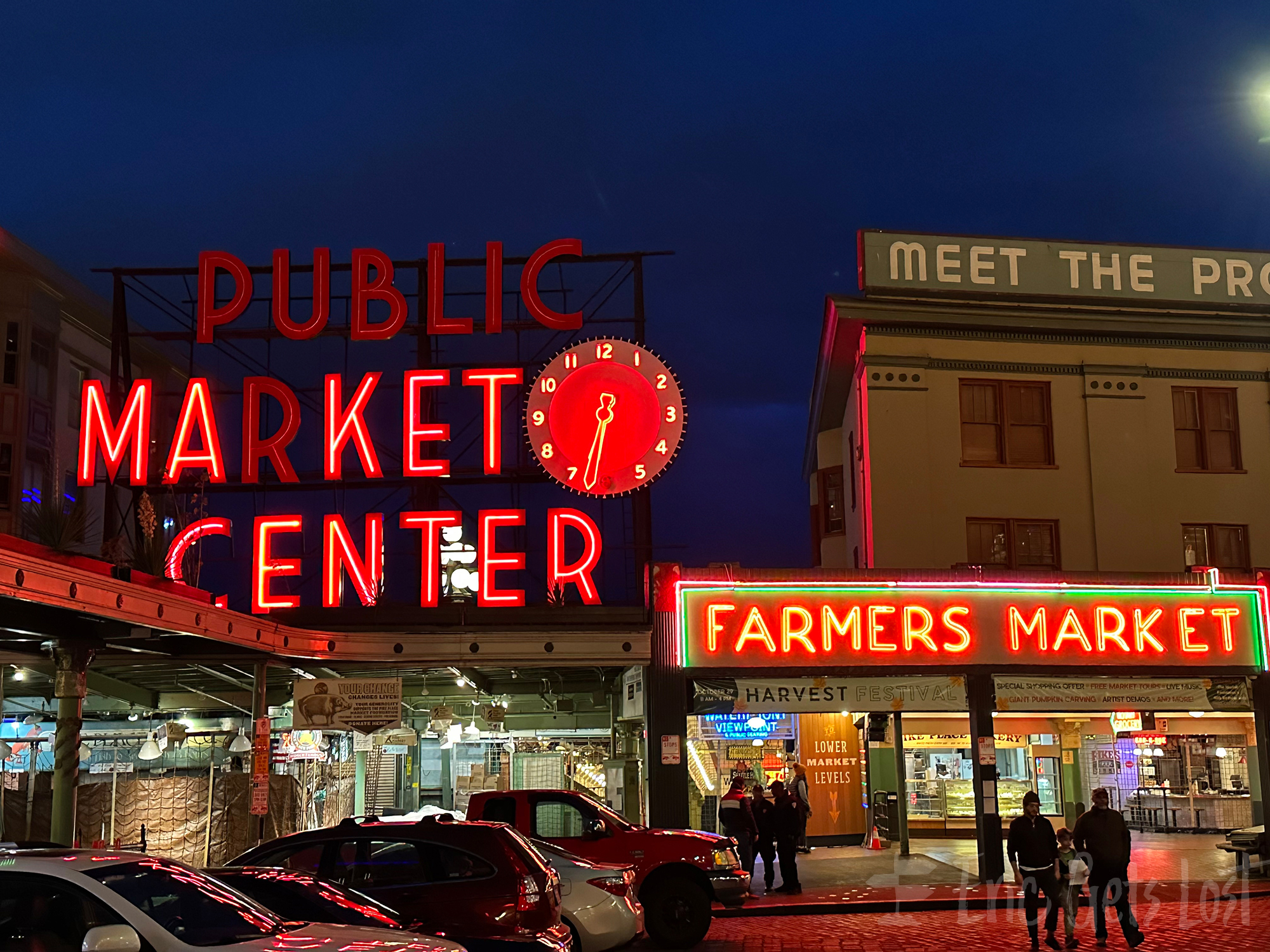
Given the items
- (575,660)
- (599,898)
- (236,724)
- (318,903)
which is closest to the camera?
(318,903)

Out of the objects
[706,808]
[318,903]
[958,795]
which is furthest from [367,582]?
[318,903]

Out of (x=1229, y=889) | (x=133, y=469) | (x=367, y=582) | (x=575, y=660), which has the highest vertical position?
(x=133, y=469)

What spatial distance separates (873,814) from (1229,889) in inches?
417

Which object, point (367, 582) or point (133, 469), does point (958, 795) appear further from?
point (133, 469)

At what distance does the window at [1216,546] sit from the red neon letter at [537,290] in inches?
547

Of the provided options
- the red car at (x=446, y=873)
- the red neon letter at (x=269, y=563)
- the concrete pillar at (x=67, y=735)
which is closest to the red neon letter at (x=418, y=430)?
the red neon letter at (x=269, y=563)

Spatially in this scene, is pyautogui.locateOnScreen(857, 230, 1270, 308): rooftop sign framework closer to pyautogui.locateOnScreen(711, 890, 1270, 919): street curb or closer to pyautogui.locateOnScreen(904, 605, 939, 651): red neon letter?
pyautogui.locateOnScreen(904, 605, 939, 651): red neon letter

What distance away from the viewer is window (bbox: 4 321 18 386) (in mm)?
44188

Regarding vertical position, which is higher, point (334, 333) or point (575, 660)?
point (334, 333)

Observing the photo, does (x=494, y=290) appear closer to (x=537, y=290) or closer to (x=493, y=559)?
(x=537, y=290)

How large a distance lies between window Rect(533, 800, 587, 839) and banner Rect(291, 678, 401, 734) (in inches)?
272

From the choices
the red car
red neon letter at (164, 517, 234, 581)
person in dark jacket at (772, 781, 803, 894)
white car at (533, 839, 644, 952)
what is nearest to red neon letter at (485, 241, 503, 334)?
red neon letter at (164, 517, 234, 581)

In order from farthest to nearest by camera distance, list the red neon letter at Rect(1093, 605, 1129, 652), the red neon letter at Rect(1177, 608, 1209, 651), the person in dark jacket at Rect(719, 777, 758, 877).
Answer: the red neon letter at Rect(1177, 608, 1209, 651), the red neon letter at Rect(1093, 605, 1129, 652), the person in dark jacket at Rect(719, 777, 758, 877)

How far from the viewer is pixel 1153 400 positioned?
94.4 feet
